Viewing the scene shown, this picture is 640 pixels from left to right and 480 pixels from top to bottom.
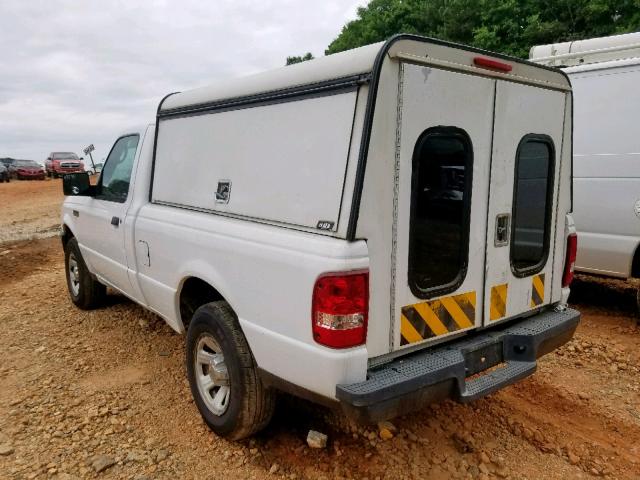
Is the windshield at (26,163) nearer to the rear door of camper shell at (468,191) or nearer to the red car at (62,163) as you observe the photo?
the red car at (62,163)

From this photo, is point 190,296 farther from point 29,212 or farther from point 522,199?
point 29,212

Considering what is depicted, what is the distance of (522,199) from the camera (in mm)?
3191

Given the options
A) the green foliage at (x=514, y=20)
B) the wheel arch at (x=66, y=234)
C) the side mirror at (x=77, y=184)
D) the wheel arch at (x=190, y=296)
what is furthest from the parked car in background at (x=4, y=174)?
the wheel arch at (x=190, y=296)

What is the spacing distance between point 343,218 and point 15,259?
8030 millimetres

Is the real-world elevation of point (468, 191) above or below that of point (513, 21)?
below

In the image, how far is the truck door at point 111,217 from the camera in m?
4.16

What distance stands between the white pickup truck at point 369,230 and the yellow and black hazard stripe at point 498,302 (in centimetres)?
1

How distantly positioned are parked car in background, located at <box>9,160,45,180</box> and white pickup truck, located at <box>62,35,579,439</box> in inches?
1215

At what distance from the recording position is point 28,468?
290 centimetres

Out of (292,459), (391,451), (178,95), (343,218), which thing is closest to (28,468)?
(292,459)

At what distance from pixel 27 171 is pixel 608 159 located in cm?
3217

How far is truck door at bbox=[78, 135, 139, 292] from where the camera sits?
4.16 m

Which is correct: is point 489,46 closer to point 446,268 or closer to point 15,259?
point 15,259

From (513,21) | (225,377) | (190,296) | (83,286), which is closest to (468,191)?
(225,377)
